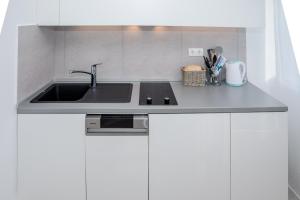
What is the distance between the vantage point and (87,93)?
7.54ft

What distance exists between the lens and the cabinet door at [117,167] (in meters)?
1.83

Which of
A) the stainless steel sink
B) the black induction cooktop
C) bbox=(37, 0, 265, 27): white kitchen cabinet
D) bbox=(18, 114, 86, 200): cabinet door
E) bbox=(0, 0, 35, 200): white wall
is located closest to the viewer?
bbox=(0, 0, 35, 200): white wall

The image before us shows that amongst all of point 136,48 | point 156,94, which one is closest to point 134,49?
point 136,48

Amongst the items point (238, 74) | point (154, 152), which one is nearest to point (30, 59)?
point (154, 152)

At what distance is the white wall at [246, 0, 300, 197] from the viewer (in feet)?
8.05

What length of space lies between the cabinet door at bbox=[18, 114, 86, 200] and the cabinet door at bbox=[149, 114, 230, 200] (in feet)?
1.42

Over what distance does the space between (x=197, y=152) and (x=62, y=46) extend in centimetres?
146

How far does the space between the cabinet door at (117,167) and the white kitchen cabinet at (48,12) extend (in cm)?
90

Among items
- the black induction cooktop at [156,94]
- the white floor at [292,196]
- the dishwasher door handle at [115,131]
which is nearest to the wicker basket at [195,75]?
the black induction cooktop at [156,94]

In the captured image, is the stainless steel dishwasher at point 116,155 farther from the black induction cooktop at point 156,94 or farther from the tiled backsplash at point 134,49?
the tiled backsplash at point 134,49

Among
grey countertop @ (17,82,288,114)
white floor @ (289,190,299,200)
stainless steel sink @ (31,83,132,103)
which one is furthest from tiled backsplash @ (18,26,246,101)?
white floor @ (289,190,299,200)

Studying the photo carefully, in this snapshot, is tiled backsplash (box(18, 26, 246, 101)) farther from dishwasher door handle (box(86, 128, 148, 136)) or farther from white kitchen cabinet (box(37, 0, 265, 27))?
dishwasher door handle (box(86, 128, 148, 136))

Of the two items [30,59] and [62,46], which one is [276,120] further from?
[62,46]

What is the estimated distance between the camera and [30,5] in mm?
1999
